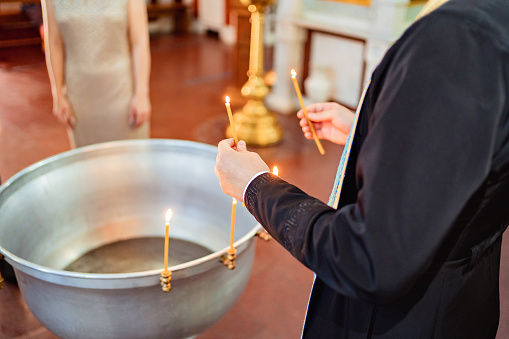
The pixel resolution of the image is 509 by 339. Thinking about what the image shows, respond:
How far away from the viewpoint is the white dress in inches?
85.2

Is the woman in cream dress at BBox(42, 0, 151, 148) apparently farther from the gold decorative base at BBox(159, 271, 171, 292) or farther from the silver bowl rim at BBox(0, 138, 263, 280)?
the gold decorative base at BBox(159, 271, 171, 292)

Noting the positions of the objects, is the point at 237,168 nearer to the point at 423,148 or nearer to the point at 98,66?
the point at 423,148

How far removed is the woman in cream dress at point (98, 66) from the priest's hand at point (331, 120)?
1300 millimetres

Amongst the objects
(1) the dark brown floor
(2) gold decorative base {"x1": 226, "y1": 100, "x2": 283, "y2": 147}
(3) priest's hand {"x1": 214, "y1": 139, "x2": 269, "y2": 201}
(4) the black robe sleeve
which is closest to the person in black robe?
(4) the black robe sleeve

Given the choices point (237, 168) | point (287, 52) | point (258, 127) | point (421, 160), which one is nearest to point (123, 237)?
point (237, 168)

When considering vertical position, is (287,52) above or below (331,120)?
below

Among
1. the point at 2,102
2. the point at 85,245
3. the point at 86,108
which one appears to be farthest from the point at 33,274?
the point at 2,102

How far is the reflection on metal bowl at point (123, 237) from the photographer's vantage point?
3.56 feet

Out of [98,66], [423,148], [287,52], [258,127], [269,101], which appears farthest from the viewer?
[269,101]

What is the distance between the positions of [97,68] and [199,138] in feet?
6.57

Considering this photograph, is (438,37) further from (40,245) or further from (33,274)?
(40,245)

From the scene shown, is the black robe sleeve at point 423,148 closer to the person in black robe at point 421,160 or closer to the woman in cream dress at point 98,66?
the person in black robe at point 421,160

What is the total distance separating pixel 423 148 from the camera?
0.62 meters

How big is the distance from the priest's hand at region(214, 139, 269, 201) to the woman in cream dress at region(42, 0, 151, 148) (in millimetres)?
1575
